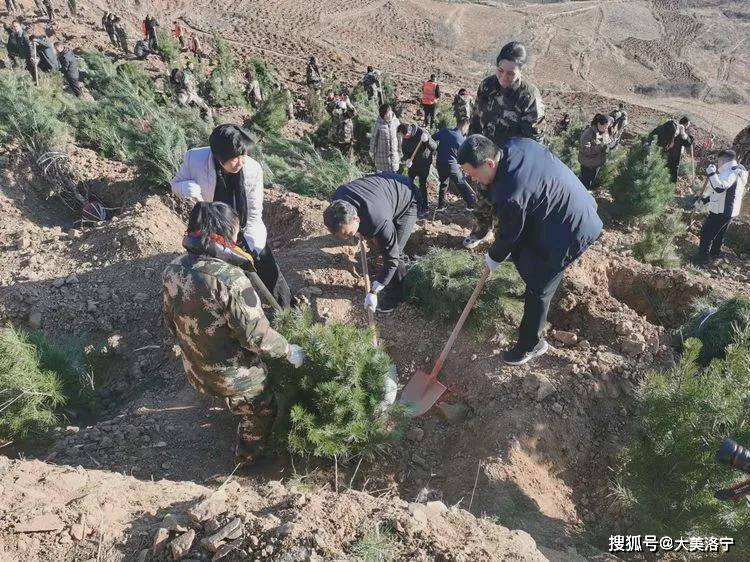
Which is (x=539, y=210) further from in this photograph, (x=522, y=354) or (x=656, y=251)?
(x=656, y=251)

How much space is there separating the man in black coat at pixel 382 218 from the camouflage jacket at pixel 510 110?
3.62ft

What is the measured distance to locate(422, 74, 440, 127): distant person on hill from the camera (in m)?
10.9

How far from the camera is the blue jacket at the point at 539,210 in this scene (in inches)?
121

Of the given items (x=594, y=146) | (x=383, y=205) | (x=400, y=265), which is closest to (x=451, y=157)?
(x=400, y=265)

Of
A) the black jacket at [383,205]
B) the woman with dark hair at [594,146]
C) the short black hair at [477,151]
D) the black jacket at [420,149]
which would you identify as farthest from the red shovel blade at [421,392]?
the woman with dark hair at [594,146]

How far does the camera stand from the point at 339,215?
3340 millimetres

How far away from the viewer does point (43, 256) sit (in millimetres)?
5012

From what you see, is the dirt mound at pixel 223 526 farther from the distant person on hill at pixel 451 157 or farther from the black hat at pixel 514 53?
the distant person on hill at pixel 451 157

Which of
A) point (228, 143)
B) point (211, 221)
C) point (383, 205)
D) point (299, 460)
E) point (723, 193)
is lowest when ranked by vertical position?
point (299, 460)

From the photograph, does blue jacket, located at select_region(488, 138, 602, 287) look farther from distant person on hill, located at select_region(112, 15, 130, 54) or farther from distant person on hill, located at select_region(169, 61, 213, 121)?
distant person on hill, located at select_region(112, 15, 130, 54)

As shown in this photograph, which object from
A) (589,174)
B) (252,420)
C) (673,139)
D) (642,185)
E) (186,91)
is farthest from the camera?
(186,91)

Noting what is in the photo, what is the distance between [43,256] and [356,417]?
3.89 m

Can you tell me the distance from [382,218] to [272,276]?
99 centimetres

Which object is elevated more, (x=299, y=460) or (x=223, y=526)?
(x=223, y=526)
